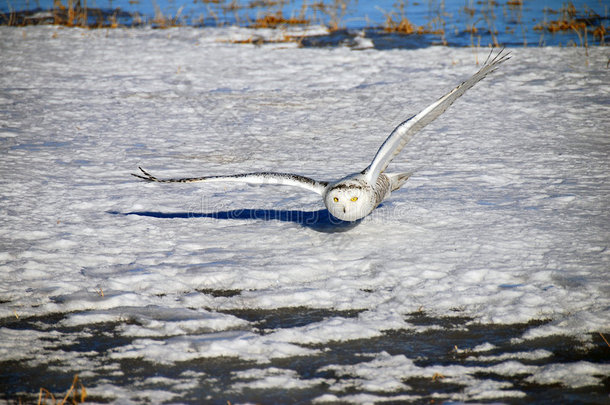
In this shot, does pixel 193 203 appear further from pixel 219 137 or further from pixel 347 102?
pixel 347 102

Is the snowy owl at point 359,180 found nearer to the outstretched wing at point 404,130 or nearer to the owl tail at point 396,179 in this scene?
the outstretched wing at point 404,130

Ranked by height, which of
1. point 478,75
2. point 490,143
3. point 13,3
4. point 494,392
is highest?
point 13,3

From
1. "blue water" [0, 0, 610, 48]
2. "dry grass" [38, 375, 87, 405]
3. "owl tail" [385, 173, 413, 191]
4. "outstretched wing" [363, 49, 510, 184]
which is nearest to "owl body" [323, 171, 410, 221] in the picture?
"outstretched wing" [363, 49, 510, 184]

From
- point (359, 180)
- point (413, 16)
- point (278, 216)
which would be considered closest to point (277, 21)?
point (413, 16)

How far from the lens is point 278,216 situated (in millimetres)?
6125

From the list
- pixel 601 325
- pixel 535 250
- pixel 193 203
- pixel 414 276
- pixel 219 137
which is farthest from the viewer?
pixel 219 137

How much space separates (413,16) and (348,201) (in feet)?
46.4

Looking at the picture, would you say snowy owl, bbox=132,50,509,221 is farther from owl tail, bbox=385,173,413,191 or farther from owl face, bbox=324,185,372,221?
owl tail, bbox=385,173,413,191

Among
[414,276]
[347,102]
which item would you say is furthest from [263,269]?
[347,102]

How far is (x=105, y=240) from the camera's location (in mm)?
5512

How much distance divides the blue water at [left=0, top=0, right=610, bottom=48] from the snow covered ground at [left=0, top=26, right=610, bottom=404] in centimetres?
421

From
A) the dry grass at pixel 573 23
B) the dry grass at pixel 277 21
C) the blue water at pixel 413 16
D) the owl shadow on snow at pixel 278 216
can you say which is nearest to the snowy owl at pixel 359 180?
the owl shadow on snow at pixel 278 216

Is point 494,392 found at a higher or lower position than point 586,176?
lower

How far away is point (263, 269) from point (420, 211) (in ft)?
6.27
